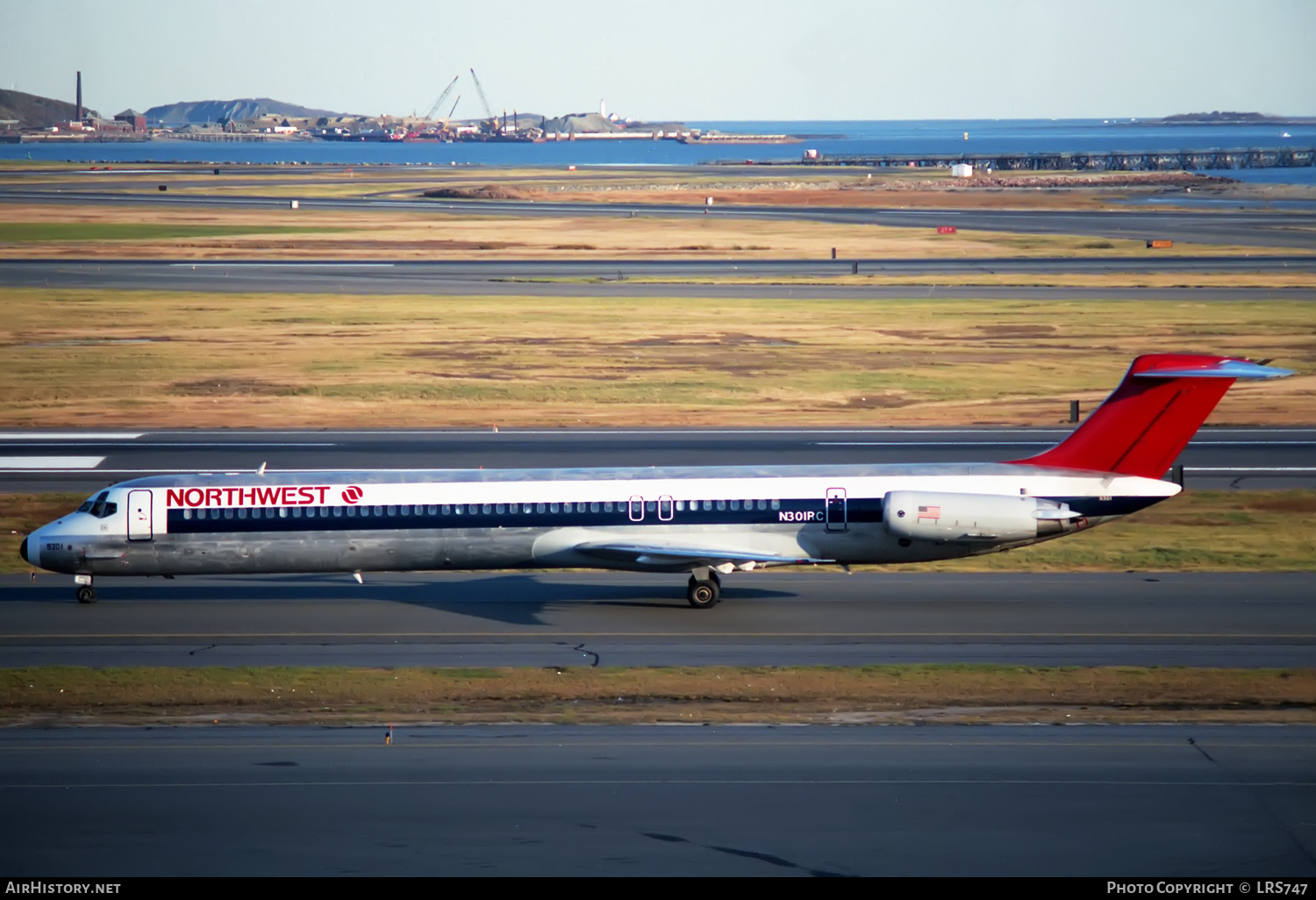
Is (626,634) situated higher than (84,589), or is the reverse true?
(84,589)

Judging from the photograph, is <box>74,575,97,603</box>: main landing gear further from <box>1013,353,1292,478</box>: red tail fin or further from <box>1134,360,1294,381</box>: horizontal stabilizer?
<box>1134,360,1294,381</box>: horizontal stabilizer

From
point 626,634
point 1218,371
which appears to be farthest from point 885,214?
point 626,634

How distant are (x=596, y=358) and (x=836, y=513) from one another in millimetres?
35568

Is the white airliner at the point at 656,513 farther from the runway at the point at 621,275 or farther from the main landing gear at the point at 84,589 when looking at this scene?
the runway at the point at 621,275

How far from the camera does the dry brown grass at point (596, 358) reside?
182ft

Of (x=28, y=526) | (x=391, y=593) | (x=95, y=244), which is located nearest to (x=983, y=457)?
(x=391, y=593)

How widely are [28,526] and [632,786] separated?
25242 mm

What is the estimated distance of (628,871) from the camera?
1803 cm

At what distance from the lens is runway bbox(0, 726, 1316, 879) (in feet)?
60.3

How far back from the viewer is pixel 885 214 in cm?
13900

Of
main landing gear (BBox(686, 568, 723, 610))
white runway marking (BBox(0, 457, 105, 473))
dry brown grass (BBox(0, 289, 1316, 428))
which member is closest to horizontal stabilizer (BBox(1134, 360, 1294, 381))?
main landing gear (BBox(686, 568, 723, 610))

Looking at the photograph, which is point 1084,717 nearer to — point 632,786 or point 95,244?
point 632,786

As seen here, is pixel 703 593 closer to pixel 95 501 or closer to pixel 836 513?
pixel 836 513

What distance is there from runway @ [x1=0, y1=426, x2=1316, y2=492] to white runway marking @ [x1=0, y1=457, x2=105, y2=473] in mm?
55
